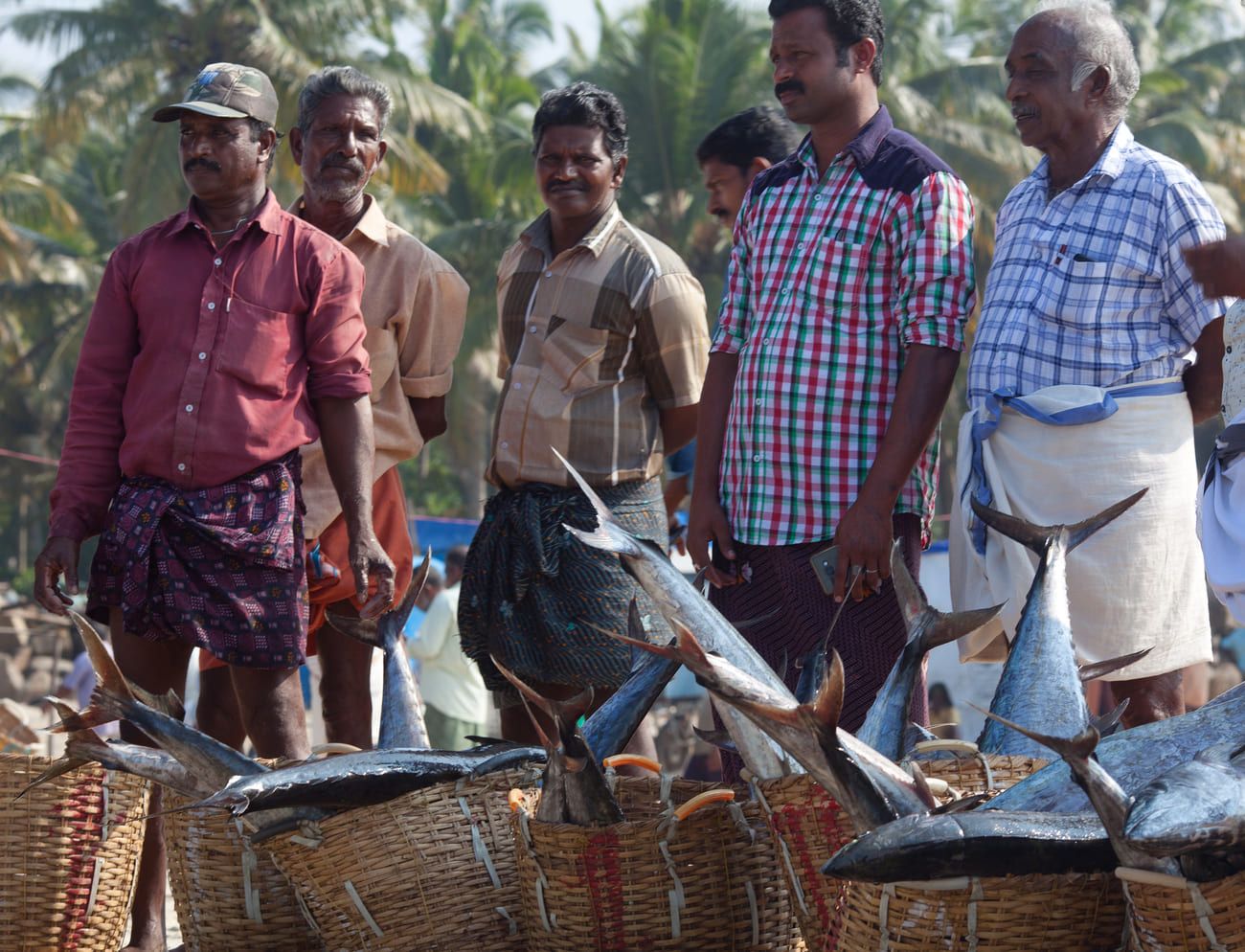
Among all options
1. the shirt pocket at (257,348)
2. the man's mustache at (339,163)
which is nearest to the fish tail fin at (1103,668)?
the shirt pocket at (257,348)

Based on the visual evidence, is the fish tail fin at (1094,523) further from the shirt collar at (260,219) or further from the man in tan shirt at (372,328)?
the shirt collar at (260,219)

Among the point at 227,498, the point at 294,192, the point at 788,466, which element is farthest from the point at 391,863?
the point at 294,192

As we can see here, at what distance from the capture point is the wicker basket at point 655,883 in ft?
10.2

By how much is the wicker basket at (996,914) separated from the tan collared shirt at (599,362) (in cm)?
232

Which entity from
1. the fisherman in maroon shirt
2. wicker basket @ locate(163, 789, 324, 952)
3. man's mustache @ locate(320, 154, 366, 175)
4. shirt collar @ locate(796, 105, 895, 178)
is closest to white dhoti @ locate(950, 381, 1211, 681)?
shirt collar @ locate(796, 105, 895, 178)

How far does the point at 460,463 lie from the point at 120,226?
902 centimetres

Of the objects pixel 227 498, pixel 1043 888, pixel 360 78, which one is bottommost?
pixel 1043 888

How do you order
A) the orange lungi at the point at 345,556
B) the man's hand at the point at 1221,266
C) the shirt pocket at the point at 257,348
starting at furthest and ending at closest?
the orange lungi at the point at 345,556, the shirt pocket at the point at 257,348, the man's hand at the point at 1221,266

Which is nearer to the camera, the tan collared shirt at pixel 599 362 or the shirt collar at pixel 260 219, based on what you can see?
the shirt collar at pixel 260 219

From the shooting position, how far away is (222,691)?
4.57 metres

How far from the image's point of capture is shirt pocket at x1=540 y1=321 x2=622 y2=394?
4.70 m

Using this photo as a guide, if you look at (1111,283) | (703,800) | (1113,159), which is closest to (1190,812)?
(703,800)

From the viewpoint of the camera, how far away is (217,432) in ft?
13.1

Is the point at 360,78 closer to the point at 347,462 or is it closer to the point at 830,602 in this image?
the point at 347,462
